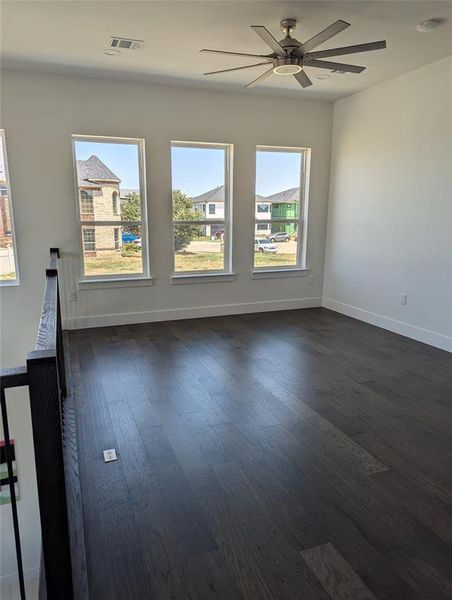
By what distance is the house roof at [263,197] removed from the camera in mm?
5504

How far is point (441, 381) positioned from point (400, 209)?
2210 mm

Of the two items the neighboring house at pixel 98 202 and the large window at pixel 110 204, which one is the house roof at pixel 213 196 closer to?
the large window at pixel 110 204

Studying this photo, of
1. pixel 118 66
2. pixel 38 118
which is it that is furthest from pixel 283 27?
pixel 38 118

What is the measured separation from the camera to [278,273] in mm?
6043

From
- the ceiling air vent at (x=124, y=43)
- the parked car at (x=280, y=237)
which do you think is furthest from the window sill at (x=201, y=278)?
the ceiling air vent at (x=124, y=43)

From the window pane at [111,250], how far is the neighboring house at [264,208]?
0.96 meters

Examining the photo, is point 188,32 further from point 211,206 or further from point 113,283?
point 113,283

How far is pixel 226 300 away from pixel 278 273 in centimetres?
90

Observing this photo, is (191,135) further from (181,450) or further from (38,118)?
(181,450)

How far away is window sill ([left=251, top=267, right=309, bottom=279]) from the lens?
593 cm

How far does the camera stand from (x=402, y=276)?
16.0 feet

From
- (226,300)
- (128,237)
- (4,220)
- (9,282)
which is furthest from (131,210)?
(226,300)

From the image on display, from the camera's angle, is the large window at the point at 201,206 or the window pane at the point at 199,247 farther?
the window pane at the point at 199,247

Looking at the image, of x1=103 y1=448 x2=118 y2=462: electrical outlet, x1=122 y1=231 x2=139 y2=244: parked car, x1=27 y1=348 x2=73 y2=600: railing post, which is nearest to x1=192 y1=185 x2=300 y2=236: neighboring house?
x1=122 y1=231 x2=139 y2=244: parked car
